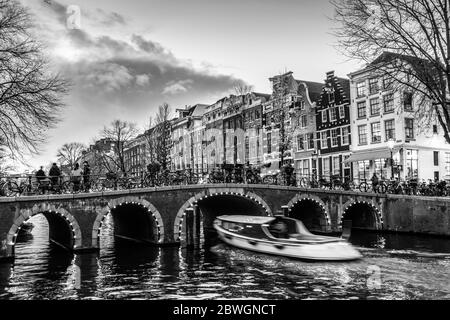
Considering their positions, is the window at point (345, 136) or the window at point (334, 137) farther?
the window at point (334, 137)

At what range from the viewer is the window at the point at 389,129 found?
135 feet

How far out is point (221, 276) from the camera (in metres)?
18.5

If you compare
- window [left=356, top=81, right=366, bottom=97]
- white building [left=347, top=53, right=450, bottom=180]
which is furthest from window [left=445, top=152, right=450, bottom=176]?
window [left=356, top=81, right=366, bottom=97]

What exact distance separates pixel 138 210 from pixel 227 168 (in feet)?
22.3

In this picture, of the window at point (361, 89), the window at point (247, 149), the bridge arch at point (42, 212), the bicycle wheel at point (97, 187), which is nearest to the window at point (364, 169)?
the window at point (361, 89)

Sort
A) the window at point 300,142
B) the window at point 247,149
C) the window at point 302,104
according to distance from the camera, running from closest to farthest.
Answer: the window at point 302,104, the window at point 300,142, the window at point 247,149

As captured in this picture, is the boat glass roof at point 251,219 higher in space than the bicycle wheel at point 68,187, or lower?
lower

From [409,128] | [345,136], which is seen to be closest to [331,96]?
[345,136]

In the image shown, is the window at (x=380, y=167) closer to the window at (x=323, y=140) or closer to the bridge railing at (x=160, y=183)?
the bridge railing at (x=160, y=183)

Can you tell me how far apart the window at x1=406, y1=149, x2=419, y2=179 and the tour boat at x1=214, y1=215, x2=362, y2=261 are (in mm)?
20360

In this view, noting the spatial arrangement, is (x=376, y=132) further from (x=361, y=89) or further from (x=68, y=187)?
(x=68, y=187)

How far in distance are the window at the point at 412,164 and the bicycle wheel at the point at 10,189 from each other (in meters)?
31.2

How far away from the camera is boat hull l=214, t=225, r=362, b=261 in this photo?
65.2 feet

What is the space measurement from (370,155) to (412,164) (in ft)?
12.0
